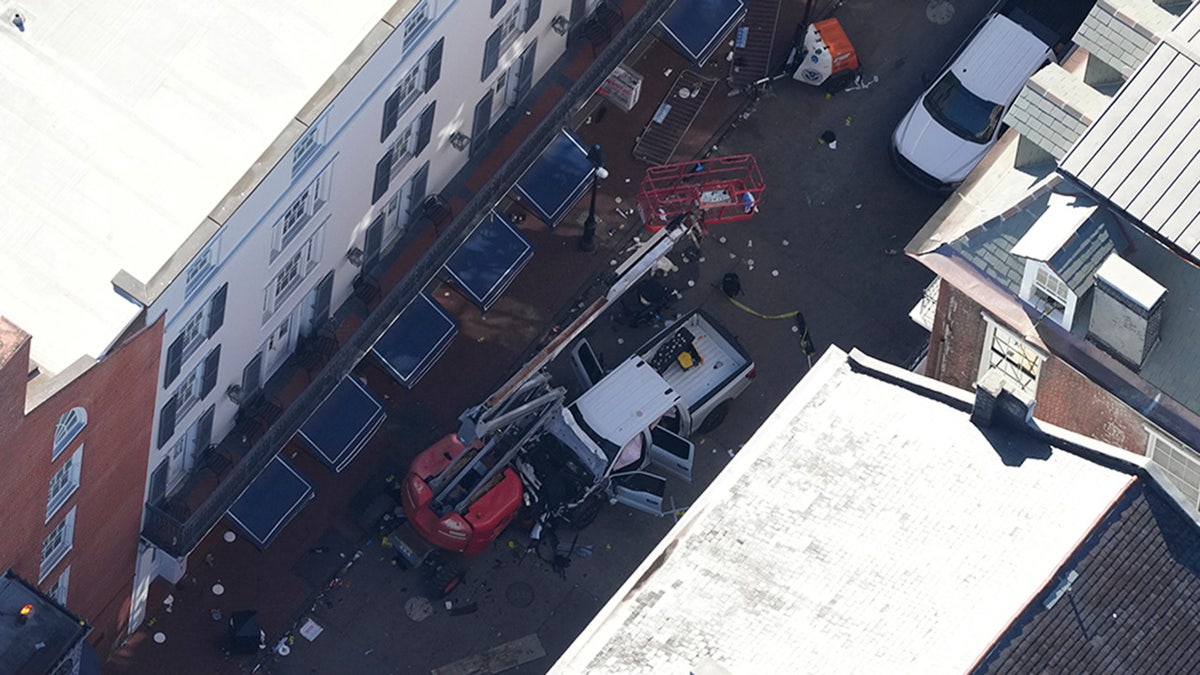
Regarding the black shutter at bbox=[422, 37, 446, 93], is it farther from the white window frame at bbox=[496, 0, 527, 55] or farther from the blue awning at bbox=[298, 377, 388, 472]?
the blue awning at bbox=[298, 377, 388, 472]

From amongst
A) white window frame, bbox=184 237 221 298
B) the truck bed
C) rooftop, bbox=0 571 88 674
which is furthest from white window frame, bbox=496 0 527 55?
rooftop, bbox=0 571 88 674

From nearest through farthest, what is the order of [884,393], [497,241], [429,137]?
1. [884,393]
2. [429,137]
3. [497,241]

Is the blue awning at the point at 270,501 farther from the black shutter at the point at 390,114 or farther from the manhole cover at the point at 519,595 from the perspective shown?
the black shutter at the point at 390,114

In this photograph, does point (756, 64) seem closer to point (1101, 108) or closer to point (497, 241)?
point (497, 241)

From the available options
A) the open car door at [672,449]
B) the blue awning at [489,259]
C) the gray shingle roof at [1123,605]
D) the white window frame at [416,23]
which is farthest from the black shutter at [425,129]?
the gray shingle roof at [1123,605]

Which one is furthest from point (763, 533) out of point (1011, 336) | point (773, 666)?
point (1011, 336)

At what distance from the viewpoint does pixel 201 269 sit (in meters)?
71.5

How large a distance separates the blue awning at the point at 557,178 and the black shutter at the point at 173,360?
1950cm

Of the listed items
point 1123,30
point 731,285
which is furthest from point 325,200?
point 1123,30

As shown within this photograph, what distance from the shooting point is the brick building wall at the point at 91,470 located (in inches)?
2630

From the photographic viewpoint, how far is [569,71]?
9050 cm

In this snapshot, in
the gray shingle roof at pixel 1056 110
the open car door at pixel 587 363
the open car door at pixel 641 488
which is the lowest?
the open car door at pixel 641 488

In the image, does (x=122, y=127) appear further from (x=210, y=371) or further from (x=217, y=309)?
(x=210, y=371)

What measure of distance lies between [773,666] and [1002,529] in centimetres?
746
